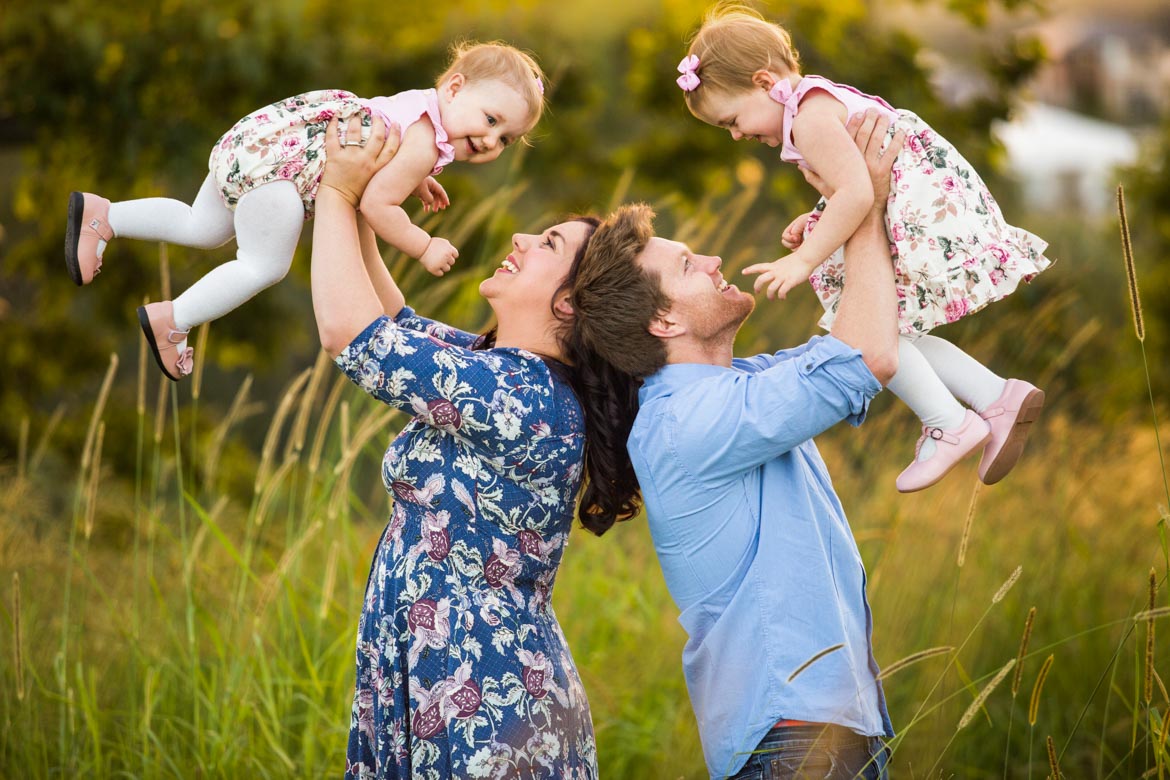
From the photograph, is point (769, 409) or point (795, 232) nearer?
point (769, 409)

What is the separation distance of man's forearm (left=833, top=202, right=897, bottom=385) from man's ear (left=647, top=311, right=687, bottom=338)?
0.30 metres

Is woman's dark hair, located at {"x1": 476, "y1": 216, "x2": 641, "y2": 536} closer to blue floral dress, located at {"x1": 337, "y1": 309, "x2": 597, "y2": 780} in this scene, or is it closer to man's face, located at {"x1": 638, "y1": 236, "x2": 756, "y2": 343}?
blue floral dress, located at {"x1": 337, "y1": 309, "x2": 597, "y2": 780}

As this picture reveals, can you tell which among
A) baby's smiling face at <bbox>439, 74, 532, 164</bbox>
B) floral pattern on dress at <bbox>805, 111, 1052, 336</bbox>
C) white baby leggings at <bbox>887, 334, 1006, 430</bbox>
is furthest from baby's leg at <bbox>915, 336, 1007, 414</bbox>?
baby's smiling face at <bbox>439, 74, 532, 164</bbox>

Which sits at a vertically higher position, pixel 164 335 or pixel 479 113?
pixel 479 113

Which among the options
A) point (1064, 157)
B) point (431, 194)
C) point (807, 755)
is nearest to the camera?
point (807, 755)

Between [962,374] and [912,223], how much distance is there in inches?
14.8

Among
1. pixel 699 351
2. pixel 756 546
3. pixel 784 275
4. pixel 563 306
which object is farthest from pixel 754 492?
pixel 563 306

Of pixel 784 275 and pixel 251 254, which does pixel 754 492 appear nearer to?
pixel 784 275

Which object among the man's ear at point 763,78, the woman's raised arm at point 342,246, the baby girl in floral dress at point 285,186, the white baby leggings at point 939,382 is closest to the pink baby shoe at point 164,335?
the baby girl in floral dress at point 285,186

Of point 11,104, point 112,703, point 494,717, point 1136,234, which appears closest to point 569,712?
point 494,717

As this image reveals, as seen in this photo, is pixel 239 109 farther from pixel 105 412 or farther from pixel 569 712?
pixel 569 712

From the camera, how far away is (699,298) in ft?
7.88

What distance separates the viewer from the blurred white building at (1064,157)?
14.8m

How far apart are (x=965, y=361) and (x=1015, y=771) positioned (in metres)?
2.27
